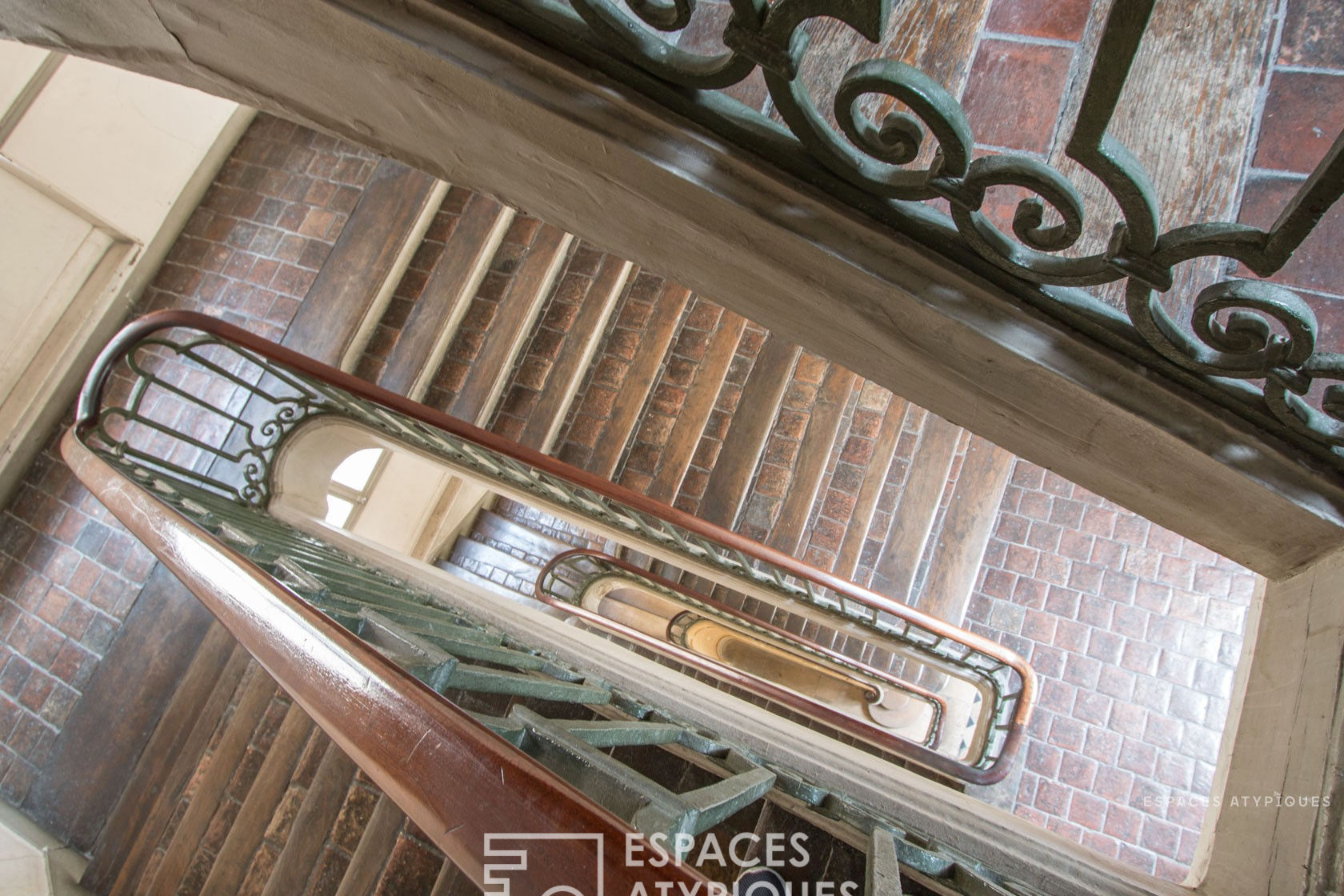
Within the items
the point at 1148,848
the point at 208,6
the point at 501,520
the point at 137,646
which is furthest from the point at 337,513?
the point at 1148,848

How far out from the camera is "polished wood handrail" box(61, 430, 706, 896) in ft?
2.07

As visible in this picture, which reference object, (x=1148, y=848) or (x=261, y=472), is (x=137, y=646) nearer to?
(x=261, y=472)

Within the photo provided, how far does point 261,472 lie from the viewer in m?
3.24

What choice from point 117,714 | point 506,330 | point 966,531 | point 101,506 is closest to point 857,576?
point 966,531

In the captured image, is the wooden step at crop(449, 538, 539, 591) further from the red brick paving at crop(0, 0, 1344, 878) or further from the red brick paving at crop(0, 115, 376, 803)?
the red brick paving at crop(0, 115, 376, 803)

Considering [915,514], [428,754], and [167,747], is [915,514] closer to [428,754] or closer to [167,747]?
[428,754]

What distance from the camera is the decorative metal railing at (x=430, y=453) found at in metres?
2.37

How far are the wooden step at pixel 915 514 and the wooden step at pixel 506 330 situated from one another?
2215 millimetres

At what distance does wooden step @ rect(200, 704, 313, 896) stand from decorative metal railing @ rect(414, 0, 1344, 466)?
87.2 inches

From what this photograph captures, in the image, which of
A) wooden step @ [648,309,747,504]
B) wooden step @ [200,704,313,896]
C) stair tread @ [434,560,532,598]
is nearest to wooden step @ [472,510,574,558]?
stair tread @ [434,560,532,598]

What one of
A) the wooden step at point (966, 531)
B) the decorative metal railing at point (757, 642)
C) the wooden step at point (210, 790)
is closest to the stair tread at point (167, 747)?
the wooden step at point (210, 790)

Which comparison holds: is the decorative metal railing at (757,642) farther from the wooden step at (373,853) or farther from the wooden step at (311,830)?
the wooden step at (373,853)

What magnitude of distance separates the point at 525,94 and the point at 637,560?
4502mm

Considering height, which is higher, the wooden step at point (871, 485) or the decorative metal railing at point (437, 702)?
the wooden step at point (871, 485)
